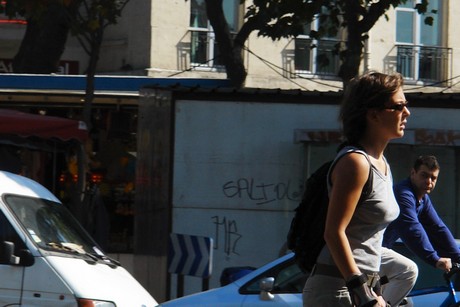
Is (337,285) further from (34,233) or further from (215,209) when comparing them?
(215,209)

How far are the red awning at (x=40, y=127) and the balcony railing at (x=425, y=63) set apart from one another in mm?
10366

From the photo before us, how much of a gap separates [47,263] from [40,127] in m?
6.90

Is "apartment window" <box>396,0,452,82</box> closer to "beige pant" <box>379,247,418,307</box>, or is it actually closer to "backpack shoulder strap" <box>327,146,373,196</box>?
"beige pant" <box>379,247,418,307</box>

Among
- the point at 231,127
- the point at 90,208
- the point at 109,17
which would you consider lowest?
the point at 90,208

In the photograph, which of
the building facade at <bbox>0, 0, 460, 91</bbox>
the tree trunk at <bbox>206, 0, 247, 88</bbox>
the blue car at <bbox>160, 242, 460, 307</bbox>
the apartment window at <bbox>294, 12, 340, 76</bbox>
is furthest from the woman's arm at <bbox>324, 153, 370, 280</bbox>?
the apartment window at <bbox>294, 12, 340, 76</bbox>

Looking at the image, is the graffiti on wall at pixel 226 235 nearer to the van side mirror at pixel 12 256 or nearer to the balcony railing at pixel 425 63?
the van side mirror at pixel 12 256

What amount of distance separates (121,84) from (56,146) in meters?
2.50

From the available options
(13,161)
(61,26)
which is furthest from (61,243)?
(61,26)

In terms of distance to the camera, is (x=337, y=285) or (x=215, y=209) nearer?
(x=337, y=285)

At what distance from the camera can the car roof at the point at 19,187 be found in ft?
26.7

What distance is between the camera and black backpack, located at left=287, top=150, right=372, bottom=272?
13.6 feet

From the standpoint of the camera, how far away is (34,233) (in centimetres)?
798

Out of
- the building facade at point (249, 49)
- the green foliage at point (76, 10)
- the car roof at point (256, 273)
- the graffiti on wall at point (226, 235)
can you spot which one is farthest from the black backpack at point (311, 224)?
the building facade at point (249, 49)

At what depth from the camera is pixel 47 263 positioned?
759 cm
